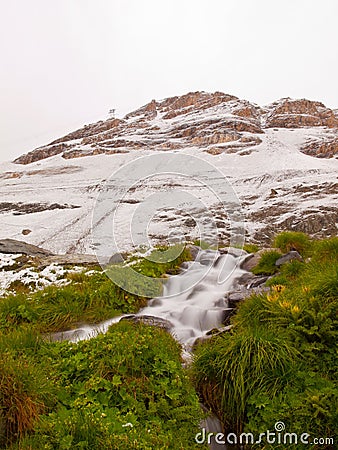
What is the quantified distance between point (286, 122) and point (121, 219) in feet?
234

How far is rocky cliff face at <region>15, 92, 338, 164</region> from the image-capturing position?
62031 millimetres

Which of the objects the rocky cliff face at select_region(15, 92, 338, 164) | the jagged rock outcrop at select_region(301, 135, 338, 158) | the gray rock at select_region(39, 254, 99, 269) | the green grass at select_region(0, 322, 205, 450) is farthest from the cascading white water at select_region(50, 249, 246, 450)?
the jagged rock outcrop at select_region(301, 135, 338, 158)

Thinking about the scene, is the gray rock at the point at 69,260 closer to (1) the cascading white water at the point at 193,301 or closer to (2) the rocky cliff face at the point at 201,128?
(1) the cascading white water at the point at 193,301

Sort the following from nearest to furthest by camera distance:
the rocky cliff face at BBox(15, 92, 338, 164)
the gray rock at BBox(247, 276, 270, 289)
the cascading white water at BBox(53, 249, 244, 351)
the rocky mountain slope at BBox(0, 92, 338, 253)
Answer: the cascading white water at BBox(53, 249, 244, 351)
the gray rock at BBox(247, 276, 270, 289)
the rocky mountain slope at BBox(0, 92, 338, 253)
the rocky cliff face at BBox(15, 92, 338, 164)

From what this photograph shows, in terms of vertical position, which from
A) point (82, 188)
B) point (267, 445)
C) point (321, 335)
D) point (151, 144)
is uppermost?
point (151, 144)

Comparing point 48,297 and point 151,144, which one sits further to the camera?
point 151,144

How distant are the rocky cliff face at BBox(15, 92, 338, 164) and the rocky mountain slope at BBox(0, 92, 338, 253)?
0.24m

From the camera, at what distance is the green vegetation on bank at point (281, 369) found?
4.09 meters

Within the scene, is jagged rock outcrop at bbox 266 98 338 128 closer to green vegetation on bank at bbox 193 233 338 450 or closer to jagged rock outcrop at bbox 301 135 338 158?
jagged rock outcrop at bbox 301 135 338 158

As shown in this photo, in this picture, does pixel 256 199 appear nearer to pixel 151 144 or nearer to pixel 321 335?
pixel 321 335

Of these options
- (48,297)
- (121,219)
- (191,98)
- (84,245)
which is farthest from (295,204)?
(191,98)

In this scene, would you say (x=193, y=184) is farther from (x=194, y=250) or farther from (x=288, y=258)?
(x=288, y=258)

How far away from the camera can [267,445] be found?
160 inches

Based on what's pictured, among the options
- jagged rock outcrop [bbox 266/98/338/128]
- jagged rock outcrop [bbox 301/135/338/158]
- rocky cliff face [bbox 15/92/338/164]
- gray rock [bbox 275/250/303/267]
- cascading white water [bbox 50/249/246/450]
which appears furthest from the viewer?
jagged rock outcrop [bbox 266/98/338/128]
